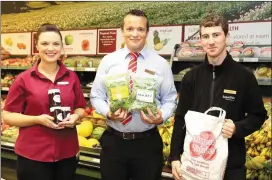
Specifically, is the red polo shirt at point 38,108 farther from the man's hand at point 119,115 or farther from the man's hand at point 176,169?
the man's hand at point 176,169

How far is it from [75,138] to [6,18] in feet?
15.5

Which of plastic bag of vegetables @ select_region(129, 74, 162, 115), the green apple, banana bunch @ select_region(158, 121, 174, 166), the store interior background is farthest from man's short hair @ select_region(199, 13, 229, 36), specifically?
the green apple

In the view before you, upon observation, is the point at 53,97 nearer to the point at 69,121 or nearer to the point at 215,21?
the point at 69,121

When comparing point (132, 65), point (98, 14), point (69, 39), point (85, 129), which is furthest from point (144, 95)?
point (69, 39)

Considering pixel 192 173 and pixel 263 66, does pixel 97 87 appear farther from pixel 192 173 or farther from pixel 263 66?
pixel 263 66

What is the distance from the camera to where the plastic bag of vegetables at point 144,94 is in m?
2.14

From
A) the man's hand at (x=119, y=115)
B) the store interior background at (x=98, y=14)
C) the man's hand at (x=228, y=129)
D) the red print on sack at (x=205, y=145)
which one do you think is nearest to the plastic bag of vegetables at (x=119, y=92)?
the man's hand at (x=119, y=115)

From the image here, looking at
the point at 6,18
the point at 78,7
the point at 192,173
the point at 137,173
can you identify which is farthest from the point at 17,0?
the point at 192,173

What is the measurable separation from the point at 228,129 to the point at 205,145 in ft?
0.50

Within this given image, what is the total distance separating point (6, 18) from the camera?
6.33m

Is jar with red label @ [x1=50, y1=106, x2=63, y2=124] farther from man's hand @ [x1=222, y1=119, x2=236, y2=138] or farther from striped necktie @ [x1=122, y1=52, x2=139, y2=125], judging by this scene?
man's hand @ [x1=222, y1=119, x2=236, y2=138]

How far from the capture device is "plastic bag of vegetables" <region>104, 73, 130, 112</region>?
7.04 feet

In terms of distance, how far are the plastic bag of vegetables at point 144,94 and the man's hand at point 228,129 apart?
50 cm

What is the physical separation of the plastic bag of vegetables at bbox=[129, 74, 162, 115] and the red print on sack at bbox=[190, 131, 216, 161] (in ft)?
1.33
